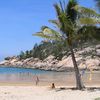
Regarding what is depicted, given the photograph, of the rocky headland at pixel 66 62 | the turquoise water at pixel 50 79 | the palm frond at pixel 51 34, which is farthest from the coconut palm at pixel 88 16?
the rocky headland at pixel 66 62

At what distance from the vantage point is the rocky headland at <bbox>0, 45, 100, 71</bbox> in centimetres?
8855

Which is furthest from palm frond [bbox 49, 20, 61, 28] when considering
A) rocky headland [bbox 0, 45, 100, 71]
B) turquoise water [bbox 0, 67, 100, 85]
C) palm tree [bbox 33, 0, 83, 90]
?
rocky headland [bbox 0, 45, 100, 71]

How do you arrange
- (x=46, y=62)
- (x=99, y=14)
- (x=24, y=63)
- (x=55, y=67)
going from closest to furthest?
(x=99, y=14), (x=55, y=67), (x=46, y=62), (x=24, y=63)

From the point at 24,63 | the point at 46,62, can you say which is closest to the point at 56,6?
the point at 46,62

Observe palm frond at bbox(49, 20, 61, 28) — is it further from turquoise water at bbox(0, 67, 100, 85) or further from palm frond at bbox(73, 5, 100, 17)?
turquoise water at bbox(0, 67, 100, 85)

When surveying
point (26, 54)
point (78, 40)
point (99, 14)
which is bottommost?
point (78, 40)

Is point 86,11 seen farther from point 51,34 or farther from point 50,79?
point 50,79

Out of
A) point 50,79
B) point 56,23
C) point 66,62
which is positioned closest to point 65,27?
point 56,23

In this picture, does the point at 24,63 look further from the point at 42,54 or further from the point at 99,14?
the point at 99,14

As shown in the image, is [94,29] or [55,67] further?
[55,67]

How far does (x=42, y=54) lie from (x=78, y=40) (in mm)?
108285

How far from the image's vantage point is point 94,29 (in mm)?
24812

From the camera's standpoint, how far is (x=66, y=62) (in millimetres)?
105625

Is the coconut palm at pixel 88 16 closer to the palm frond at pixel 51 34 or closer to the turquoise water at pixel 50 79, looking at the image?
the palm frond at pixel 51 34
